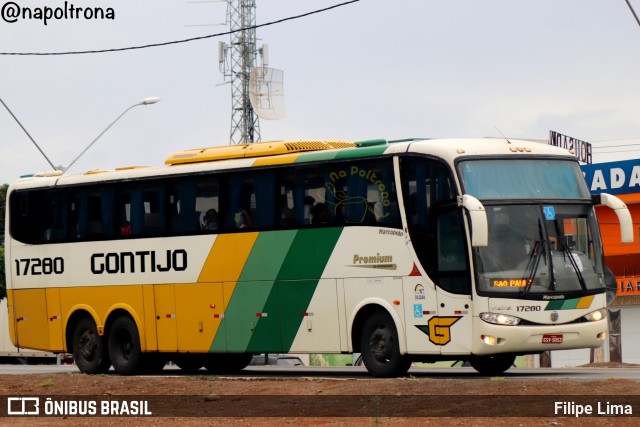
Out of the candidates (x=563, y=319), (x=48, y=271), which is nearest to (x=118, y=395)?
(x=563, y=319)

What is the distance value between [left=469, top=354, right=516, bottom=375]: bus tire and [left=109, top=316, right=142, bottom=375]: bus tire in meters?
6.90

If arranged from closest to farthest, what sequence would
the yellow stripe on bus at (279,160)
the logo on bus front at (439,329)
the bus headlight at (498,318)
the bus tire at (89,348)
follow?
the bus headlight at (498,318) → the logo on bus front at (439,329) → the yellow stripe on bus at (279,160) → the bus tire at (89,348)

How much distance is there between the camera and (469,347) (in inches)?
758

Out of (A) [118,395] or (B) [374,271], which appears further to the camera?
(B) [374,271]

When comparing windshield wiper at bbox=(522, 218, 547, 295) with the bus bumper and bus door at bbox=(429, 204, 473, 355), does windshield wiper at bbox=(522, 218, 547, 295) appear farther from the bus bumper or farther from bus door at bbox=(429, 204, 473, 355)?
bus door at bbox=(429, 204, 473, 355)

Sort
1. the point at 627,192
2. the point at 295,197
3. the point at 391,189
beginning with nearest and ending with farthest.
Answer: the point at 391,189
the point at 295,197
the point at 627,192

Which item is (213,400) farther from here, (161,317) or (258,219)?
(161,317)

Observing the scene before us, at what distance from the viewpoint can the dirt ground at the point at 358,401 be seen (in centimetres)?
1424

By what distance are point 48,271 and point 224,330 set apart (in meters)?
4.98

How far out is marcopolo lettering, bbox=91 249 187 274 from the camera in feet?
78.7

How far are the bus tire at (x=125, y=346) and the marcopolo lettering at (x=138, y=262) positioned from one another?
102 centimetres

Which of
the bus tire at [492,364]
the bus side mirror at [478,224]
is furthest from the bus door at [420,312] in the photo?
the bus tire at [492,364]

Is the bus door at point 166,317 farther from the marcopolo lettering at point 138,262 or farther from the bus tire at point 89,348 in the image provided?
the bus tire at point 89,348

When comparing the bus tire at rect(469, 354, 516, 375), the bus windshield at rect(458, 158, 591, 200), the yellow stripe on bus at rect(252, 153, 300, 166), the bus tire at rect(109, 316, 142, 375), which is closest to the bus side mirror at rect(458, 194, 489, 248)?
the bus windshield at rect(458, 158, 591, 200)
